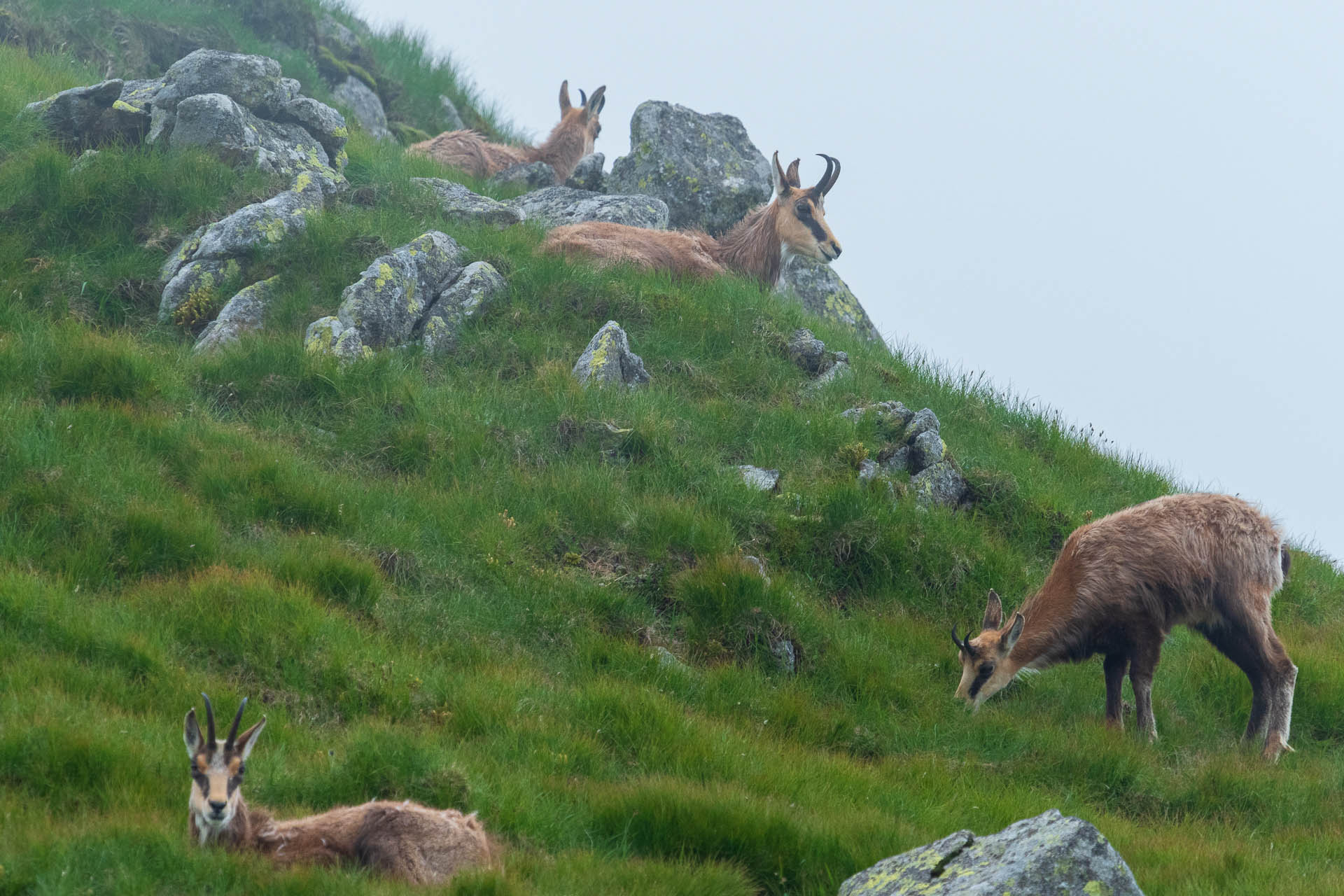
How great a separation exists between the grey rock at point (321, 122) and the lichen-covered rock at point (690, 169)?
4791mm

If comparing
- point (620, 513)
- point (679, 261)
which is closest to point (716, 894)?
point (620, 513)

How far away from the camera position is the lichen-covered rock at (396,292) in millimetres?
13320

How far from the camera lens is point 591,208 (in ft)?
62.7

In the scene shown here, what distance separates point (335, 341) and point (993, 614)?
7060 millimetres

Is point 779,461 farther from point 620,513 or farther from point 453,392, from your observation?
point 453,392

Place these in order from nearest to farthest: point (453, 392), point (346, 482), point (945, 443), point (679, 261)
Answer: point (346, 482) < point (453, 392) < point (945, 443) < point (679, 261)

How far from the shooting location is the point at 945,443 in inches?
551

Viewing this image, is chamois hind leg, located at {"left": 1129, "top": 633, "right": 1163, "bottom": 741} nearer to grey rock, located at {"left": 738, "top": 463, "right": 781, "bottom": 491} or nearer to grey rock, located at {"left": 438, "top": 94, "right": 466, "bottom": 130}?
grey rock, located at {"left": 738, "top": 463, "right": 781, "bottom": 491}

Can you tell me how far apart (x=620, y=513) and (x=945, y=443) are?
4.54m

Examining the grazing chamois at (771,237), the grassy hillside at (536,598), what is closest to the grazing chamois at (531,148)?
the grazing chamois at (771,237)

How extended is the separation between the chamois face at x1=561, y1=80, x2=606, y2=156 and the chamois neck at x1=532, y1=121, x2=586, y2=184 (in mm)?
22

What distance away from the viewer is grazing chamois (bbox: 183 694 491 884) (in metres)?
5.89

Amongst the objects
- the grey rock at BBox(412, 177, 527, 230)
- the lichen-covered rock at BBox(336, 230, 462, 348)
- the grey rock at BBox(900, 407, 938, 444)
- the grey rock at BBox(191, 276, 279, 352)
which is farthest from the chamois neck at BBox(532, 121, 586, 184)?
the grey rock at BBox(900, 407, 938, 444)

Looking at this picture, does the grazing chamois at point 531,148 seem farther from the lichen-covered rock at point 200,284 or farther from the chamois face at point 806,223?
the lichen-covered rock at point 200,284
